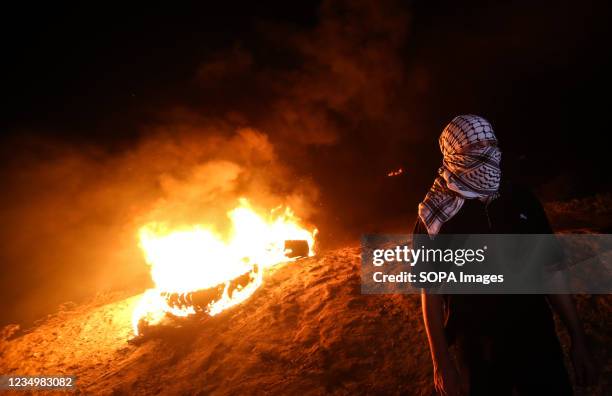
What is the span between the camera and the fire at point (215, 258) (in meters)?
6.56

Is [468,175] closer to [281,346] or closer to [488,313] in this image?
[488,313]

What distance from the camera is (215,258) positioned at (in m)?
8.34

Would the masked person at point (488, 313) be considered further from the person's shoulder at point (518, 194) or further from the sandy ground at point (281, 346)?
the sandy ground at point (281, 346)

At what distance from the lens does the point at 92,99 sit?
11.5 meters

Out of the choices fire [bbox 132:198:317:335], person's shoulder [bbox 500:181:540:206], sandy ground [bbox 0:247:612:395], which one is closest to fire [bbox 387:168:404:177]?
fire [bbox 132:198:317:335]

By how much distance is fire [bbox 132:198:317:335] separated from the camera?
6.56 m

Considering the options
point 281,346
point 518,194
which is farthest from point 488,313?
point 281,346

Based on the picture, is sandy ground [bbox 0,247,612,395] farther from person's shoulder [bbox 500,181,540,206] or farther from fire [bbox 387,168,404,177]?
fire [bbox 387,168,404,177]

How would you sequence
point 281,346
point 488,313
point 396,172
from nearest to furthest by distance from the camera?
point 488,313, point 281,346, point 396,172

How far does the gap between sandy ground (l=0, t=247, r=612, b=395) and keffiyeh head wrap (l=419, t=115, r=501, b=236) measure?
229cm

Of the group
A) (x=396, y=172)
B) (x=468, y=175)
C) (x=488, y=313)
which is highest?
(x=396, y=172)

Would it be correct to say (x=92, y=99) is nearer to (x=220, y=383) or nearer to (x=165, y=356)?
(x=165, y=356)

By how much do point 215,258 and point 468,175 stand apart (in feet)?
24.2

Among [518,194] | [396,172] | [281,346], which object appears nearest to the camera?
[518,194]
